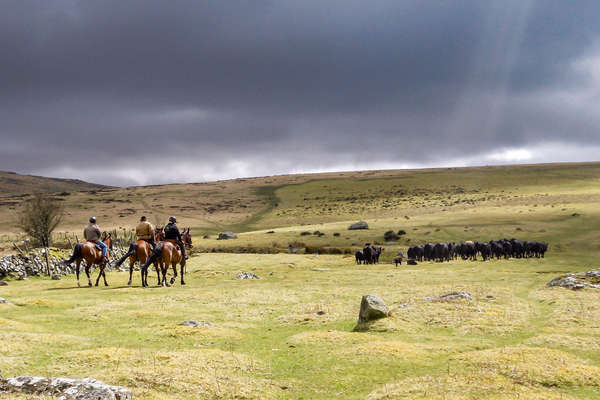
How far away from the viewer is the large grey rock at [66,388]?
27.5ft

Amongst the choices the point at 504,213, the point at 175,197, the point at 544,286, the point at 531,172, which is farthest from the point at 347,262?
the point at 531,172

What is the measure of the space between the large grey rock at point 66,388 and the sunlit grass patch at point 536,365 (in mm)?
8725

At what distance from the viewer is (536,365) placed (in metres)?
11.9

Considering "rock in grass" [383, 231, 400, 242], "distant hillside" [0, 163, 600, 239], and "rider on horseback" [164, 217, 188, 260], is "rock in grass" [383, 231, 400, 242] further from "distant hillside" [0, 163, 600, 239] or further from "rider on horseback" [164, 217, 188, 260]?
"rider on horseback" [164, 217, 188, 260]

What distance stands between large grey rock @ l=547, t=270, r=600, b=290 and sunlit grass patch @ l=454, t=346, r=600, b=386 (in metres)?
15.6

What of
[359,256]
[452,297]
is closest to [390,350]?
[452,297]

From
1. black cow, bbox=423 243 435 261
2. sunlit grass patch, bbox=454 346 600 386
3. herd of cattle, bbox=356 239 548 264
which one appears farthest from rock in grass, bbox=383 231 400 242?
sunlit grass patch, bbox=454 346 600 386

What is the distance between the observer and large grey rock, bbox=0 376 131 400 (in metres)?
8.37

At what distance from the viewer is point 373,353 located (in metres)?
13.5

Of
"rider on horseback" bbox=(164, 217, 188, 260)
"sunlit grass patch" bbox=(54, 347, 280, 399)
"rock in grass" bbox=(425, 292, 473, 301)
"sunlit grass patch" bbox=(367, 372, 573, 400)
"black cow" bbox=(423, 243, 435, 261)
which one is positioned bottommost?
"black cow" bbox=(423, 243, 435, 261)

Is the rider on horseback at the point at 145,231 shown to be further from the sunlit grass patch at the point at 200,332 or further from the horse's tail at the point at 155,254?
the sunlit grass patch at the point at 200,332

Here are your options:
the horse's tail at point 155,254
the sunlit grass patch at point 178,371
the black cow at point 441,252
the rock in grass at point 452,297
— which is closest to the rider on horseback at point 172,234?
the horse's tail at point 155,254

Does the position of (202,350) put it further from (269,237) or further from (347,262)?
(269,237)

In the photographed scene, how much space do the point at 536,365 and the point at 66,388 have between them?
10.9 metres
